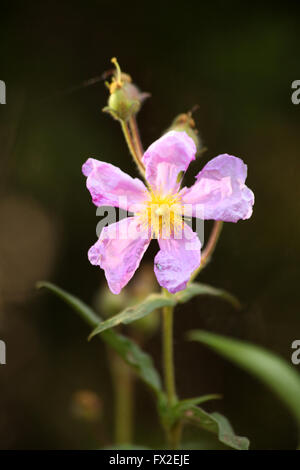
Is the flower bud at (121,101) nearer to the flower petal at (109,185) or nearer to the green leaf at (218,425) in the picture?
the flower petal at (109,185)

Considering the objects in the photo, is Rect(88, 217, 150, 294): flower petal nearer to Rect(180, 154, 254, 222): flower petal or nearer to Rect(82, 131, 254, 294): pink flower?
Rect(82, 131, 254, 294): pink flower

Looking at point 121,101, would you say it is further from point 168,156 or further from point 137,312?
point 137,312

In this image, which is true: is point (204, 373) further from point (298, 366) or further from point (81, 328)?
point (81, 328)

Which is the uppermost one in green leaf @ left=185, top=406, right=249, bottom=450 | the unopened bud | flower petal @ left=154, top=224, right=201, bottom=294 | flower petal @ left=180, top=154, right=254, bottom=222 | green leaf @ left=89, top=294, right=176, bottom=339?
flower petal @ left=180, top=154, right=254, bottom=222

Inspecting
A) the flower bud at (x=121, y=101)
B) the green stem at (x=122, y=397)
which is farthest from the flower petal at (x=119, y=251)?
the green stem at (x=122, y=397)

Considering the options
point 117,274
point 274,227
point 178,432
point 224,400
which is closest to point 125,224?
point 117,274

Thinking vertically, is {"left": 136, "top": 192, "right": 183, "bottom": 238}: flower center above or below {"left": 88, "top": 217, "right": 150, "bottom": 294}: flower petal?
above

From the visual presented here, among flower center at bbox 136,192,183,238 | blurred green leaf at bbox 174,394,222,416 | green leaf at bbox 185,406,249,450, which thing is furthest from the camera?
flower center at bbox 136,192,183,238

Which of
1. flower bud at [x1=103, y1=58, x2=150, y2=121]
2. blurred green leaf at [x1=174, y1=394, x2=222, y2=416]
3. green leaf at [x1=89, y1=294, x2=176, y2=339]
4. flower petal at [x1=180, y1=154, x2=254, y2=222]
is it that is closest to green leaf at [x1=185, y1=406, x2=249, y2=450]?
blurred green leaf at [x1=174, y1=394, x2=222, y2=416]
